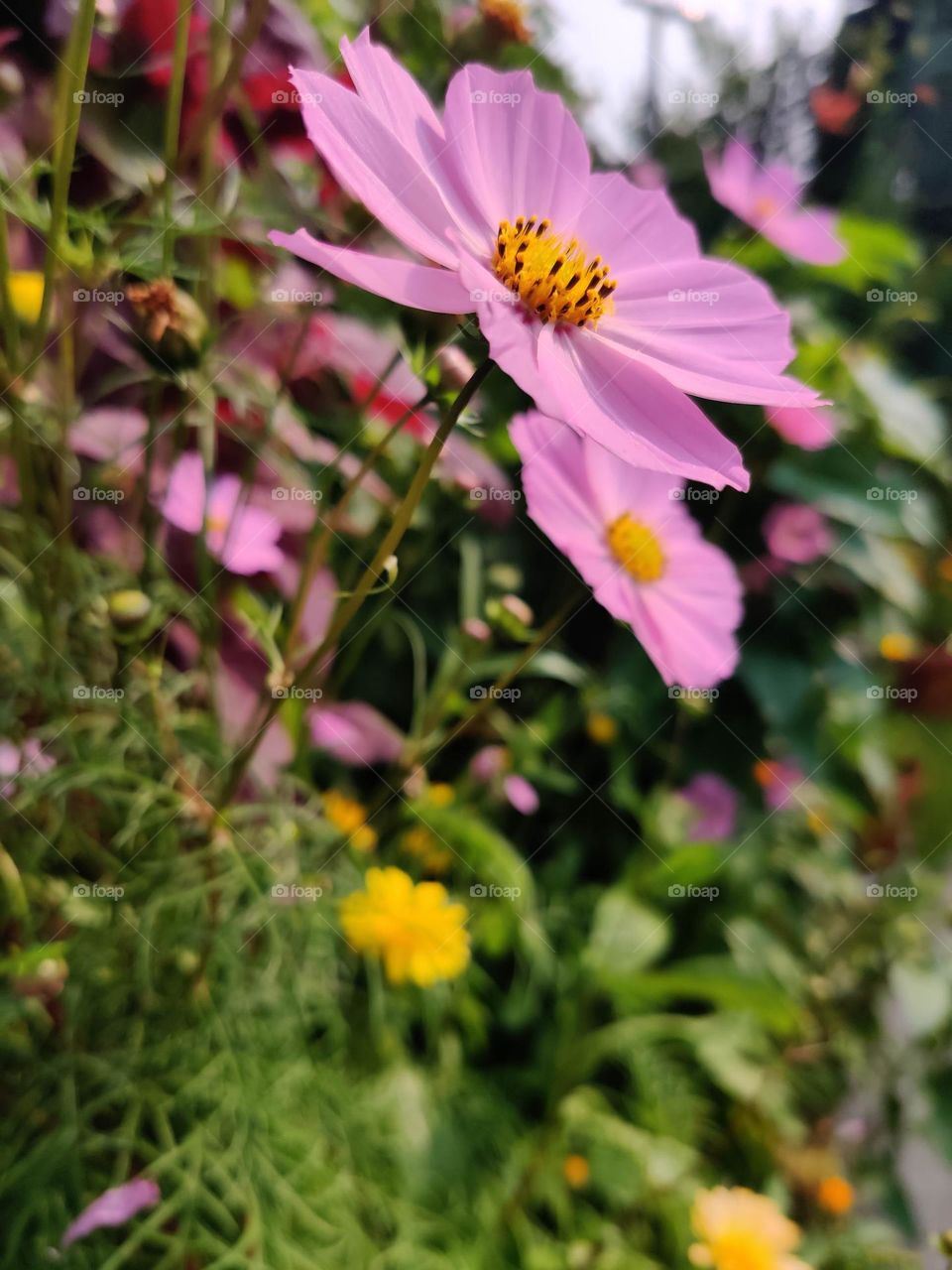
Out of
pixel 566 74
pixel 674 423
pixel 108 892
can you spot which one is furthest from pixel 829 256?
pixel 108 892

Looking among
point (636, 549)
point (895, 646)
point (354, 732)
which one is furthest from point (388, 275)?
point (895, 646)

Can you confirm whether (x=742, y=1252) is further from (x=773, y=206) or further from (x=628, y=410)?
(x=773, y=206)

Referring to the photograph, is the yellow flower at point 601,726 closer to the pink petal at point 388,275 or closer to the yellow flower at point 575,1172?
the yellow flower at point 575,1172

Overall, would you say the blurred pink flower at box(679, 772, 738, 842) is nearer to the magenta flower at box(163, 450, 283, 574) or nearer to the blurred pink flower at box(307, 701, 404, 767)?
the blurred pink flower at box(307, 701, 404, 767)

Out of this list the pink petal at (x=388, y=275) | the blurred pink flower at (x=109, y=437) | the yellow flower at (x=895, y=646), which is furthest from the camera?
the yellow flower at (x=895, y=646)

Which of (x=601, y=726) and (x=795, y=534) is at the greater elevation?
(x=795, y=534)

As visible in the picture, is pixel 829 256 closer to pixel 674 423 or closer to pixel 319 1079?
pixel 674 423

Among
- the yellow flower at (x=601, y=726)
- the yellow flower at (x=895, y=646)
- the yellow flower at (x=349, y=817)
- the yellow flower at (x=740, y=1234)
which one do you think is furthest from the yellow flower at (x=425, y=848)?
the yellow flower at (x=895, y=646)

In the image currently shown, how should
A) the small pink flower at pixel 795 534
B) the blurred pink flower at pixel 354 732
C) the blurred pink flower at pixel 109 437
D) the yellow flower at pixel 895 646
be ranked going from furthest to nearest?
the yellow flower at pixel 895 646 → the small pink flower at pixel 795 534 → the blurred pink flower at pixel 354 732 → the blurred pink flower at pixel 109 437
